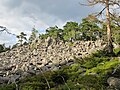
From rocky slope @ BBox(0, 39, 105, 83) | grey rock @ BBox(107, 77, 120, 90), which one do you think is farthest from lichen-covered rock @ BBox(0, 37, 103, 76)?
grey rock @ BBox(107, 77, 120, 90)

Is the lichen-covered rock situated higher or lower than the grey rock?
higher

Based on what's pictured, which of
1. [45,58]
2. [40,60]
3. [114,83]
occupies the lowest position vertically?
[114,83]

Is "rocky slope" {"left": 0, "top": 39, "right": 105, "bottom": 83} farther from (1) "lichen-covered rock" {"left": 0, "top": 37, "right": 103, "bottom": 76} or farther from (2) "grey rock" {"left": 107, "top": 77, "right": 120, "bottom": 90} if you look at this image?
(2) "grey rock" {"left": 107, "top": 77, "right": 120, "bottom": 90}

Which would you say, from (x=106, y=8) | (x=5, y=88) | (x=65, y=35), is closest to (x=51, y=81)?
(x=5, y=88)

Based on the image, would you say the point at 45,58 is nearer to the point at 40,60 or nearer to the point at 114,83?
the point at 40,60

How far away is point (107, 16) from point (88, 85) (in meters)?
12.7

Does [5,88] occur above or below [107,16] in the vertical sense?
below

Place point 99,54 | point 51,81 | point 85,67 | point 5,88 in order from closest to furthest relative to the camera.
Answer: point 5,88, point 51,81, point 85,67, point 99,54

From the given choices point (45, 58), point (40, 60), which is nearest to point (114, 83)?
point (40, 60)

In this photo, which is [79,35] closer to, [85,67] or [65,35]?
[65,35]

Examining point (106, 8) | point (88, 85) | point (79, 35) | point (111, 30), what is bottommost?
point (88, 85)

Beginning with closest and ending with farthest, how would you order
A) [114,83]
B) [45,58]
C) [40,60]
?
[114,83] → [40,60] → [45,58]

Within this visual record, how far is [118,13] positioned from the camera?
2194cm

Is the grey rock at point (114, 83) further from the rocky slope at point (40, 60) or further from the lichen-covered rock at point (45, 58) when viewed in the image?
the lichen-covered rock at point (45, 58)
